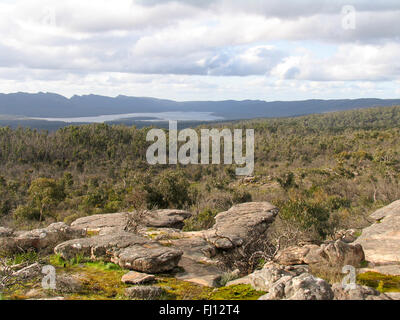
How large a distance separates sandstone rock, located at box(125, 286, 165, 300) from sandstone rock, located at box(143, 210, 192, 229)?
6.75 m

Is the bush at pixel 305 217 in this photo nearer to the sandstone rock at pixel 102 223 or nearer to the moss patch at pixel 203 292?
the sandstone rock at pixel 102 223

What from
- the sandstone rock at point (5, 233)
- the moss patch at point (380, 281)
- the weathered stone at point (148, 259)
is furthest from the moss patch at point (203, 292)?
the sandstone rock at point (5, 233)

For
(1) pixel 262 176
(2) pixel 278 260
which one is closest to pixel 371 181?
(1) pixel 262 176

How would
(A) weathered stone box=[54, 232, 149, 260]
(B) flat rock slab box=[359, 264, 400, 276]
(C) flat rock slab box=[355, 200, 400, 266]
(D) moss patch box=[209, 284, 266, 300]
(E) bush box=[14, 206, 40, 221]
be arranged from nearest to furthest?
(D) moss patch box=[209, 284, 266, 300]
(B) flat rock slab box=[359, 264, 400, 276]
(C) flat rock slab box=[355, 200, 400, 266]
(A) weathered stone box=[54, 232, 149, 260]
(E) bush box=[14, 206, 40, 221]

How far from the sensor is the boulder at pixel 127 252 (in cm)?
673

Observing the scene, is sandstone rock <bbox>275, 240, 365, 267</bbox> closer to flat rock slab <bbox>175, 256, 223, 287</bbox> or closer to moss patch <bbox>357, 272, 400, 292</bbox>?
moss patch <bbox>357, 272, 400, 292</bbox>

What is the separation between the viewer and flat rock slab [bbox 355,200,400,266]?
703cm

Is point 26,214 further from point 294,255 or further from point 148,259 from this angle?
point 294,255

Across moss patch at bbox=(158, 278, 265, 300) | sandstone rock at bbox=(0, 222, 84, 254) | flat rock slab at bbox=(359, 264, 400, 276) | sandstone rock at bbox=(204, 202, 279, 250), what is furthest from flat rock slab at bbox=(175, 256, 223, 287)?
sandstone rock at bbox=(0, 222, 84, 254)

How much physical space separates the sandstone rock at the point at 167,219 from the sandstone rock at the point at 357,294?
8.38 m

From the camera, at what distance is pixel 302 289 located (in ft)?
14.3

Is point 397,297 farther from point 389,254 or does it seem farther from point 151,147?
point 151,147
